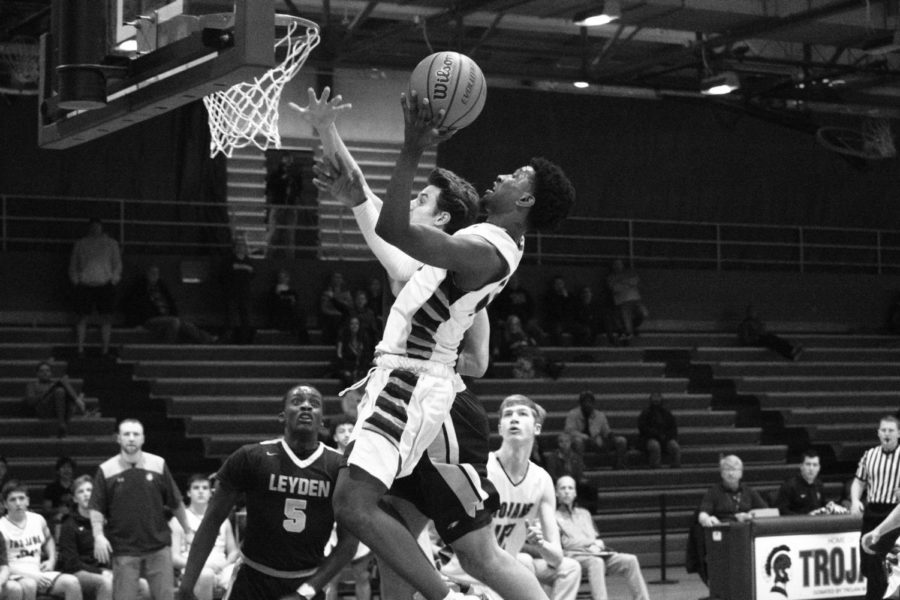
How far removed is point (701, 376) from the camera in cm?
2225

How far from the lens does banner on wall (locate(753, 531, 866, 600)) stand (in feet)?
44.0

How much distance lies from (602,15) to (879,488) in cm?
729

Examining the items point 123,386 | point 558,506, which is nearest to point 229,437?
point 123,386

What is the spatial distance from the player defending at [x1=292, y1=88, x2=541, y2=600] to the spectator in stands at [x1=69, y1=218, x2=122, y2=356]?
45.9ft

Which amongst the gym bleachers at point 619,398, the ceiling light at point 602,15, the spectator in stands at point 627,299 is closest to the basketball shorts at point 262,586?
the gym bleachers at point 619,398

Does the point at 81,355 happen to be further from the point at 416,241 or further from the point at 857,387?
the point at 416,241

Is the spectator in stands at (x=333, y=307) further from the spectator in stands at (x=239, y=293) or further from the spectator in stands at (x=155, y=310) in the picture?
the spectator in stands at (x=155, y=310)

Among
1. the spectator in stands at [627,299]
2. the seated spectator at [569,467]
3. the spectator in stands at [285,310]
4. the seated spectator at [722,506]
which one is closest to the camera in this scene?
→ the seated spectator at [722,506]

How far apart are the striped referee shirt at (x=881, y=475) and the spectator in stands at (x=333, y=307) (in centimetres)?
900

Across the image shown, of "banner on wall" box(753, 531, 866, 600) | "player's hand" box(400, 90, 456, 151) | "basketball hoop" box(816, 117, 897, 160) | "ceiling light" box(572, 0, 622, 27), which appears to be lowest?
"banner on wall" box(753, 531, 866, 600)

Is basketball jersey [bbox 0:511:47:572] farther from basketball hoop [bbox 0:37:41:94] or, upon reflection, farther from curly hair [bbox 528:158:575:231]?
basketball hoop [bbox 0:37:41:94]

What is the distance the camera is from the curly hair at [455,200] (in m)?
5.75

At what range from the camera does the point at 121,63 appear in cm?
670

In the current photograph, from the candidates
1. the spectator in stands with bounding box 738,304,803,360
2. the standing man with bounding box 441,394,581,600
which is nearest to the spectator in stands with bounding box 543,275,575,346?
the spectator in stands with bounding box 738,304,803,360
